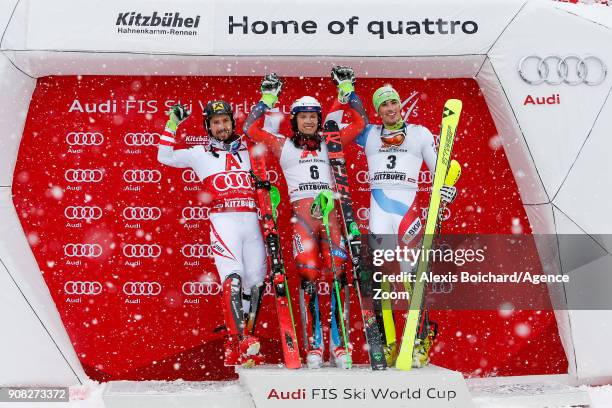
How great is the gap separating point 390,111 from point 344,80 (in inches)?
16.5

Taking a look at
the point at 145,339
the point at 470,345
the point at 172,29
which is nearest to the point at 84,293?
the point at 145,339

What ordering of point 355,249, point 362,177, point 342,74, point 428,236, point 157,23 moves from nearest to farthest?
point 428,236, point 355,249, point 342,74, point 157,23, point 362,177

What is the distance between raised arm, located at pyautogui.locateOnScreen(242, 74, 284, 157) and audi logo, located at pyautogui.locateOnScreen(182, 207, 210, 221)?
878 millimetres

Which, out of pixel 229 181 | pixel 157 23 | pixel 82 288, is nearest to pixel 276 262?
pixel 229 181

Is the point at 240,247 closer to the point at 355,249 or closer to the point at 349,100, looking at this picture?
the point at 355,249

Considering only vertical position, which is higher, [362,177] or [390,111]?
[390,111]

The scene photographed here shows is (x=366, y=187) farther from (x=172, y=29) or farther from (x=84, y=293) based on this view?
(x=84, y=293)

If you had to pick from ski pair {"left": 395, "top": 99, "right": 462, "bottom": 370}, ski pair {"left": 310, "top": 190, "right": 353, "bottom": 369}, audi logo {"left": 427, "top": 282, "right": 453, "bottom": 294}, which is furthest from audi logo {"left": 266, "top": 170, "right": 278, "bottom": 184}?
audi logo {"left": 427, "top": 282, "right": 453, "bottom": 294}

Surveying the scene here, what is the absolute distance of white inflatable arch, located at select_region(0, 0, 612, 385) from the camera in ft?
15.7

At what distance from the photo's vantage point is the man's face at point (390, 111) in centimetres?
454

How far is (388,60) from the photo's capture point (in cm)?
488

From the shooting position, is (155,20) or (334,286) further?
(155,20)

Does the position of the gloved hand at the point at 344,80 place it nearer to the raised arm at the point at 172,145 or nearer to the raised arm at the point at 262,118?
the raised arm at the point at 262,118

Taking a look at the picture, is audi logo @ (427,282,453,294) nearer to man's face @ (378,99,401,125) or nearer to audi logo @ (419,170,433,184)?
audi logo @ (419,170,433,184)
